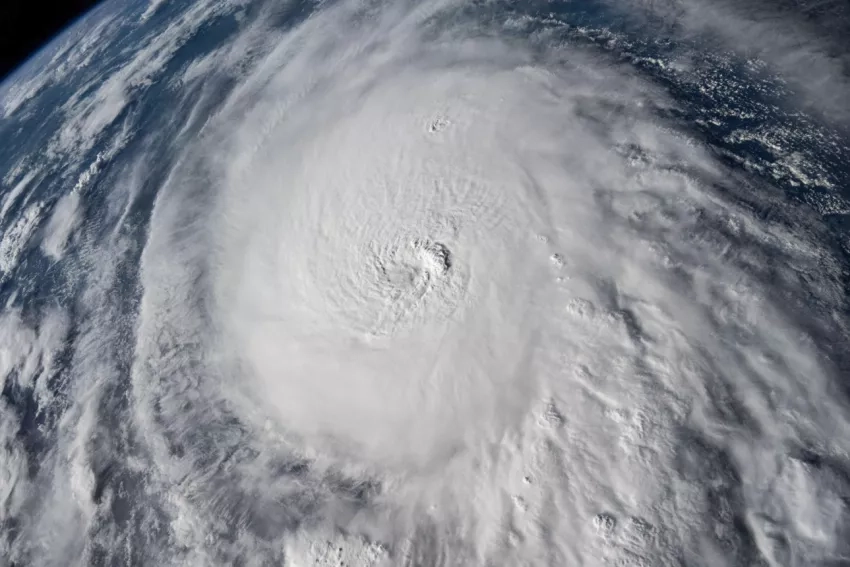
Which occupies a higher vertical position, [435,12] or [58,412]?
[435,12]

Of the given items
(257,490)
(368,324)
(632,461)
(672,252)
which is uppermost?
(672,252)

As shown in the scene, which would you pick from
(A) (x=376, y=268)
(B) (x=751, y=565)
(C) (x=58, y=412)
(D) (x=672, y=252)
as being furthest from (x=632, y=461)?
(C) (x=58, y=412)

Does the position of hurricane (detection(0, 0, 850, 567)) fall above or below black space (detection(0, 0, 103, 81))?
below

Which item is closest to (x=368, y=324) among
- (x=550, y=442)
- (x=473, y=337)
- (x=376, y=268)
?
(x=376, y=268)

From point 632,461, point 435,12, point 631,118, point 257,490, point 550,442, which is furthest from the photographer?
point 435,12

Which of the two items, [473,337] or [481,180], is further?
[481,180]

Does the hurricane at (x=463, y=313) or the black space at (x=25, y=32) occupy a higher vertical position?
the black space at (x=25, y=32)

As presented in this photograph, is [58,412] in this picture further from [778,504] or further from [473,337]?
[778,504]

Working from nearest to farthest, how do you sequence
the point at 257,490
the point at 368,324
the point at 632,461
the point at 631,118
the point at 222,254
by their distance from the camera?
1. the point at 632,461
2. the point at 257,490
3. the point at 368,324
4. the point at 631,118
5. the point at 222,254
